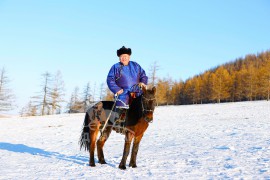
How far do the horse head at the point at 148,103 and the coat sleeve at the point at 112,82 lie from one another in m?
0.92

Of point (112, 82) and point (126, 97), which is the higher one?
point (112, 82)

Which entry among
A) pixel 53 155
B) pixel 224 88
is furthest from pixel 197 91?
pixel 53 155

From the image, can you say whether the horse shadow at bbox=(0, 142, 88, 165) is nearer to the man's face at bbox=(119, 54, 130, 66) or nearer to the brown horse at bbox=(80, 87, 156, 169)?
the brown horse at bbox=(80, 87, 156, 169)

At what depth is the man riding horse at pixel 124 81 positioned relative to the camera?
7286 millimetres

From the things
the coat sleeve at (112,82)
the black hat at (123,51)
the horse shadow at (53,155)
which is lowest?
the horse shadow at (53,155)

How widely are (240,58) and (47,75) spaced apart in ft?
370

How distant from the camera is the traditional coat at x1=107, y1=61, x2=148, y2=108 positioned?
24.0ft

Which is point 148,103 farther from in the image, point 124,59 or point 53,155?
point 53,155

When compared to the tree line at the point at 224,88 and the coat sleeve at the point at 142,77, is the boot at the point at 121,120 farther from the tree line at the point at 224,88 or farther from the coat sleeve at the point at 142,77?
the tree line at the point at 224,88

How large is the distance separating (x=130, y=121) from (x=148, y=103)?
875 millimetres

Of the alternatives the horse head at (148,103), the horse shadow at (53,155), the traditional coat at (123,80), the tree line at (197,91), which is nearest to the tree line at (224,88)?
the tree line at (197,91)

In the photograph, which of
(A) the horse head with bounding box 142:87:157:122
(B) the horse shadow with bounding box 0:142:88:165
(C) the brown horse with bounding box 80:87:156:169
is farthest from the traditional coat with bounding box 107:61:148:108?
(B) the horse shadow with bounding box 0:142:88:165

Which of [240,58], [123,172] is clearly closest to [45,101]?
[123,172]

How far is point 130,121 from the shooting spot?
278 inches
